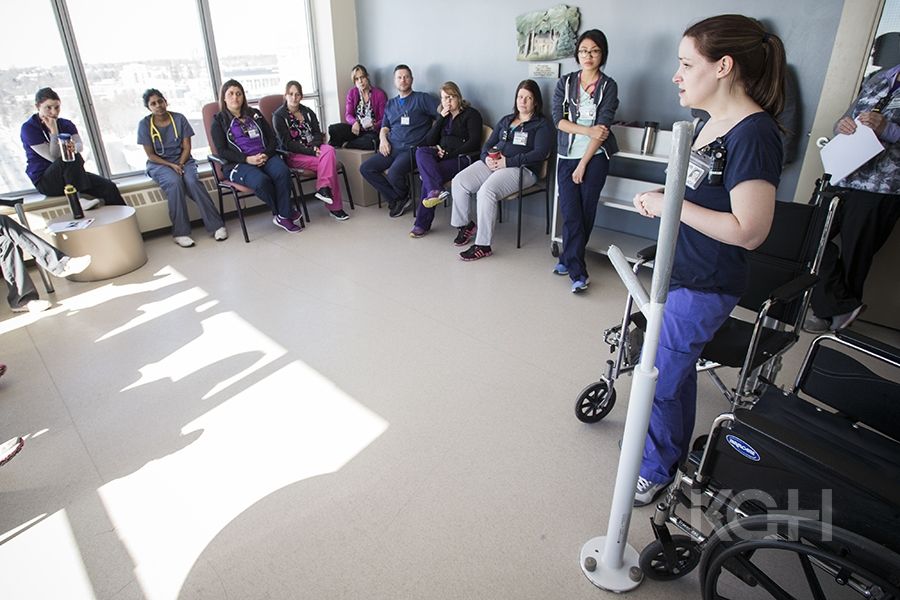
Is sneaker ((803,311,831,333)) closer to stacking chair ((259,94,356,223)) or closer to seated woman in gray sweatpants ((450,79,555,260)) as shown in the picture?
seated woman in gray sweatpants ((450,79,555,260))

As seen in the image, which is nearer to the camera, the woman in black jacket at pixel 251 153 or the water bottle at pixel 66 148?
the water bottle at pixel 66 148

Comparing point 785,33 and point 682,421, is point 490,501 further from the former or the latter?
point 785,33

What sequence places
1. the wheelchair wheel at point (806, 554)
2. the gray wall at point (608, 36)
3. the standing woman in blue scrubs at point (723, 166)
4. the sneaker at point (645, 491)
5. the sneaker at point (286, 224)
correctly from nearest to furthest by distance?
the wheelchair wheel at point (806, 554)
the standing woman in blue scrubs at point (723, 166)
the sneaker at point (645, 491)
the gray wall at point (608, 36)
the sneaker at point (286, 224)

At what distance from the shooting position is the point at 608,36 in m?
3.76

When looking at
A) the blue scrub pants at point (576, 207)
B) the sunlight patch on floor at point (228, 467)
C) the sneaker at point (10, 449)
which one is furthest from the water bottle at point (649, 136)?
the sneaker at point (10, 449)

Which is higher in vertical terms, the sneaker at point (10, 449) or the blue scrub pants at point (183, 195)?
the blue scrub pants at point (183, 195)

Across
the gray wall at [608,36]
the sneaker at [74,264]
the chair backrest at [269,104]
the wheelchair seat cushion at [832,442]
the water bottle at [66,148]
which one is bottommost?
the sneaker at [74,264]

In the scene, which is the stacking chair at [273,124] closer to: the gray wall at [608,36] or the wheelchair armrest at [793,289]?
the gray wall at [608,36]

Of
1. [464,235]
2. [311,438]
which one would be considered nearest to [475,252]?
[464,235]

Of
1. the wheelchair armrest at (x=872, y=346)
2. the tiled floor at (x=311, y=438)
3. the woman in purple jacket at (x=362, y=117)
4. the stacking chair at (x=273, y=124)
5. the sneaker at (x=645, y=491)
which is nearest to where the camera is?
the wheelchair armrest at (x=872, y=346)

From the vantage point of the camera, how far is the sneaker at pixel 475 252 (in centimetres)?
398

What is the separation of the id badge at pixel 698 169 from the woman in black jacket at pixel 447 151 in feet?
10.1

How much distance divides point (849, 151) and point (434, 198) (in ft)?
9.01

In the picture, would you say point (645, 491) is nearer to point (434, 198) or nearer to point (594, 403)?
point (594, 403)
